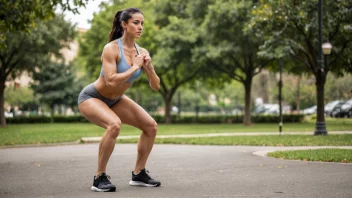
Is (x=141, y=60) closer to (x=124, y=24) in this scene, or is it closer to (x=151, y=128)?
(x=124, y=24)

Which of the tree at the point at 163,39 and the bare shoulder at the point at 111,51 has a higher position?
the tree at the point at 163,39

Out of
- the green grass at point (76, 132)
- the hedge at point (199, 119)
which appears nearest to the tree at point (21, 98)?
the hedge at point (199, 119)

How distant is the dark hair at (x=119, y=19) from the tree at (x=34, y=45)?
76.6 ft

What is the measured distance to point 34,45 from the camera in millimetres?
30172

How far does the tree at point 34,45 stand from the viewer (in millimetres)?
28734

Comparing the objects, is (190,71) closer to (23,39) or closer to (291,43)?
(23,39)

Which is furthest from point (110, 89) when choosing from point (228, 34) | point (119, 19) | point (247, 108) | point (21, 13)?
point (247, 108)

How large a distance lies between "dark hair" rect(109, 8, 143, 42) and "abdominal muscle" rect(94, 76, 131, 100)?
0.55 meters

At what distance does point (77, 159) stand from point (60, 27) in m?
23.4

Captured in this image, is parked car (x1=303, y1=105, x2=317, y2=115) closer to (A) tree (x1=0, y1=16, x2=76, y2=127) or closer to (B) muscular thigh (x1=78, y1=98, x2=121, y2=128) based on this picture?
(A) tree (x1=0, y1=16, x2=76, y2=127)

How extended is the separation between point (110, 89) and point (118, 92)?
0.34 feet

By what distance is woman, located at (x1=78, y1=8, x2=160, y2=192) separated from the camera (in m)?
5.57

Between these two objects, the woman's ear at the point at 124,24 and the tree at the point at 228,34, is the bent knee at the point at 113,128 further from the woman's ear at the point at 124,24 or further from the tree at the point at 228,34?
the tree at the point at 228,34

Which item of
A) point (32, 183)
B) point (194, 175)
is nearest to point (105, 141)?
point (32, 183)
